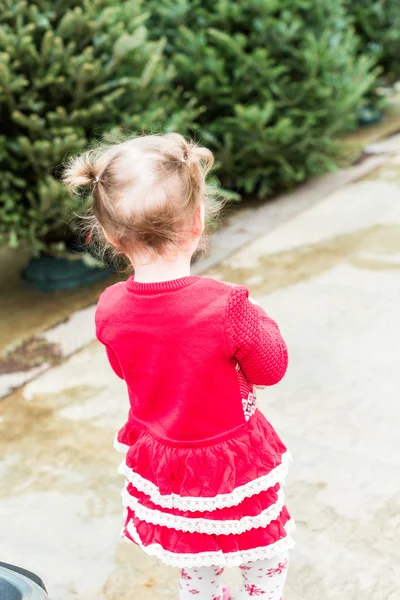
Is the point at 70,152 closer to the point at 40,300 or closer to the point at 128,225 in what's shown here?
the point at 40,300

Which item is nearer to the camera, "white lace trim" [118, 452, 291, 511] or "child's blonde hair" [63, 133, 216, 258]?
"child's blonde hair" [63, 133, 216, 258]

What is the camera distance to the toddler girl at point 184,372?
146 centimetres

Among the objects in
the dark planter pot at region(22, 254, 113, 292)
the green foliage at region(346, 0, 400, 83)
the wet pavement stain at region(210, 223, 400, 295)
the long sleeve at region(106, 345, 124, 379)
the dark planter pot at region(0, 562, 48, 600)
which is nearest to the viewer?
the dark planter pot at region(0, 562, 48, 600)

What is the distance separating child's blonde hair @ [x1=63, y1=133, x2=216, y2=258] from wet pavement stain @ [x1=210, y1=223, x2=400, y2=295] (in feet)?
7.71

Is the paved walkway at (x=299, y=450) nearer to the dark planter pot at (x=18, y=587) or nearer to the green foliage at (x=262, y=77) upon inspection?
the dark planter pot at (x=18, y=587)

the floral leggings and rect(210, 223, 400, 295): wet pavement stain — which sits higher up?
the floral leggings

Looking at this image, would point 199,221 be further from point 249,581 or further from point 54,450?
point 54,450

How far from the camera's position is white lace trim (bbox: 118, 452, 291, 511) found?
5.16ft

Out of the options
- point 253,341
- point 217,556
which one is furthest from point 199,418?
point 217,556

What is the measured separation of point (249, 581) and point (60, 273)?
103 inches

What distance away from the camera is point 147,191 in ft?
4.67

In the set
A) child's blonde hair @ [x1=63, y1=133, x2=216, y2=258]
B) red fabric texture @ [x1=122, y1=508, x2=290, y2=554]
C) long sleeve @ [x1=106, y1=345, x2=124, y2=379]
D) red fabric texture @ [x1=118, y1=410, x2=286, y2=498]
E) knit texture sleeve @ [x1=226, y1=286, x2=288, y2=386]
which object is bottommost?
red fabric texture @ [x1=122, y1=508, x2=290, y2=554]

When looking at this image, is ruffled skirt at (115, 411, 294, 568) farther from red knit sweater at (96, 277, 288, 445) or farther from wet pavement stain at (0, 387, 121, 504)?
wet pavement stain at (0, 387, 121, 504)

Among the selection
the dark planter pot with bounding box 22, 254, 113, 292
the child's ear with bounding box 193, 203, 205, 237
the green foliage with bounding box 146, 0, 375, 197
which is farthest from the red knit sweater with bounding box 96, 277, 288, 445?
the green foliage with bounding box 146, 0, 375, 197
